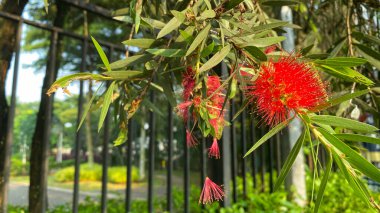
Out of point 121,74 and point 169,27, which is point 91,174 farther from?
point 169,27

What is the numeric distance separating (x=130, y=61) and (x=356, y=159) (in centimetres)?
51

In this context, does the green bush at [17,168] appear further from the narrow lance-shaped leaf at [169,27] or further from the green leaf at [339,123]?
the green leaf at [339,123]

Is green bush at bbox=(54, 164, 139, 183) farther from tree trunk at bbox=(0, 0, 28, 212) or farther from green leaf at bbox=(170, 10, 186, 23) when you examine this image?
green leaf at bbox=(170, 10, 186, 23)

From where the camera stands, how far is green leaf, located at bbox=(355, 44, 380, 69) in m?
1.05

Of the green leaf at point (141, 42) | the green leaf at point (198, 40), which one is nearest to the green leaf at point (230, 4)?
the green leaf at point (198, 40)

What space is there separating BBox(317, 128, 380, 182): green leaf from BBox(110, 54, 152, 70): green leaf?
438 mm

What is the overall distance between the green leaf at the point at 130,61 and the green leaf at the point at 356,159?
0.44 meters

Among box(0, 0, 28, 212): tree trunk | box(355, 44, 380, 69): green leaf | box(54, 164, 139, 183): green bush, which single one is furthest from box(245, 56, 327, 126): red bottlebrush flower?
box(54, 164, 139, 183): green bush

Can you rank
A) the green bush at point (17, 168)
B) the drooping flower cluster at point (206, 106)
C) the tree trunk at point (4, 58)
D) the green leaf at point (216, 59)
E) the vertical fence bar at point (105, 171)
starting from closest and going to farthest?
1. the green leaf at point (216, 59)
2. the drooping flower cluster at point (206, 106)
3. the vertical fence bar at point (105, 171)
4. the tree trunk at point (4, 58)
5. the green bush at point (17, 168)

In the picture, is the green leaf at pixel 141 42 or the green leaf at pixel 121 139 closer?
the green leaf at pixel 141 42

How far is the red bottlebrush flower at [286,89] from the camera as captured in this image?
0.60 metres

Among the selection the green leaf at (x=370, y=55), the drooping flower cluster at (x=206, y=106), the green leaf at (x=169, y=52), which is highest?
the green leaf at (x=370, y=55)

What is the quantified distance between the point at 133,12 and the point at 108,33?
6.40m

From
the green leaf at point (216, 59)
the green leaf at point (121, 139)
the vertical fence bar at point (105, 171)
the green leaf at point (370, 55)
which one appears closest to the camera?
the green leaf at point (216, 59)
